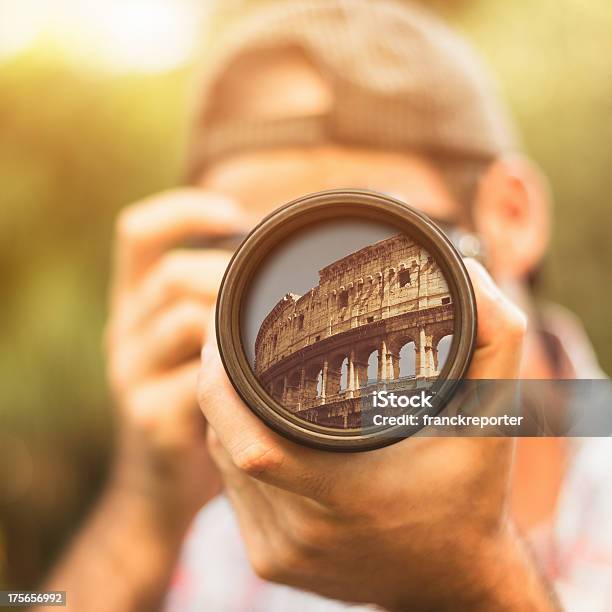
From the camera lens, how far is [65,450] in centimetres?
107

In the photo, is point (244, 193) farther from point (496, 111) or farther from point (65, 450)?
point (65, 450)

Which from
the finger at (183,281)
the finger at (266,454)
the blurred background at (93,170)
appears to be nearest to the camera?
the finger at (266,454)

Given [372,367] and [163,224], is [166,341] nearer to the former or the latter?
[163,224]

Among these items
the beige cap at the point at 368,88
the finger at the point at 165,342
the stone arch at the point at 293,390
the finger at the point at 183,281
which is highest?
the beige cap at the point at 368,88

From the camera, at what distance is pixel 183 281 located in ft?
1.87

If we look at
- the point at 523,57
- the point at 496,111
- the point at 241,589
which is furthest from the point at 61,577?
the point at 523,57

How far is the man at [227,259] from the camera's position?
0.42 metres

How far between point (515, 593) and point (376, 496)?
141 millimetres

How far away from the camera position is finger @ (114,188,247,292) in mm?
639

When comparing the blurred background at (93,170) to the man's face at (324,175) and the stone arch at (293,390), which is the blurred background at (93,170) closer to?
the man's face at (324,175)

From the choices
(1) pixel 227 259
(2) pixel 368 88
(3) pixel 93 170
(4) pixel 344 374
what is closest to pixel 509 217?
(2) pixel 368 88

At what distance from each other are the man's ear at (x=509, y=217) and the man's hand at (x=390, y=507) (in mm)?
387

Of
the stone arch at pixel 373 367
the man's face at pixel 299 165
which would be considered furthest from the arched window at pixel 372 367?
the man's face at pixel 299 165

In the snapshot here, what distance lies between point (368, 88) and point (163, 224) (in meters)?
0.25
